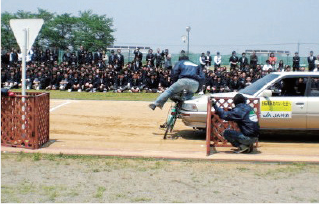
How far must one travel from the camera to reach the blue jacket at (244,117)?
9195 millimetres

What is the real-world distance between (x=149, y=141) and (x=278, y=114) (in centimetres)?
294

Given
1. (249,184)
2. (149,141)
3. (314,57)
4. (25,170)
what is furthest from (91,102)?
(314,57)

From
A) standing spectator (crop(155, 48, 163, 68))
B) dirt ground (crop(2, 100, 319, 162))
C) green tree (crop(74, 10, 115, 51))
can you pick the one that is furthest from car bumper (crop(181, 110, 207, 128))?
green tree (crop(74, 10, 115, 51))

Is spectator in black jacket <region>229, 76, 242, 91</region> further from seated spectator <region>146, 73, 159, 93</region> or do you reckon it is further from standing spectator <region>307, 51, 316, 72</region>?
standing spectator <region>307, 51, 316, 72</region>

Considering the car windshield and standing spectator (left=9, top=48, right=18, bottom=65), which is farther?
standing spectator (left=9, top=48, right=18, bottom=65)

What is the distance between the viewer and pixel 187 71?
36.4 feet

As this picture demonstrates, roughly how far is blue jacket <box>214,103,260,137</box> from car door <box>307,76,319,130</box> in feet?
6.14

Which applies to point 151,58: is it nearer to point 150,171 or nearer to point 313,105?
point 313,105

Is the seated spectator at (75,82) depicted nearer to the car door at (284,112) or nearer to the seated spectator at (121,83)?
the seated spectator at (121,83)

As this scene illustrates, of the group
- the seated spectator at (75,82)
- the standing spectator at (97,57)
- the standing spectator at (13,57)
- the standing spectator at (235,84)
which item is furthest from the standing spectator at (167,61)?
the standing spectator at (13,57)

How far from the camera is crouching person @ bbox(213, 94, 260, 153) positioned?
9.20 metres

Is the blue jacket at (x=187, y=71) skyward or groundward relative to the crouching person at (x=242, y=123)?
skyward

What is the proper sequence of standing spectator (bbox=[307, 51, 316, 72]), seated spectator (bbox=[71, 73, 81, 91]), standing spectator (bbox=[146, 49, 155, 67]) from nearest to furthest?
seated spectator (bbox=[71, 73, 81, 91])
standing spectator (bbox=[307, 51, 316, 72])
standing spectator (bbox=[146, 49, 155, 67])

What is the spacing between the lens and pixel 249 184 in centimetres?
717
